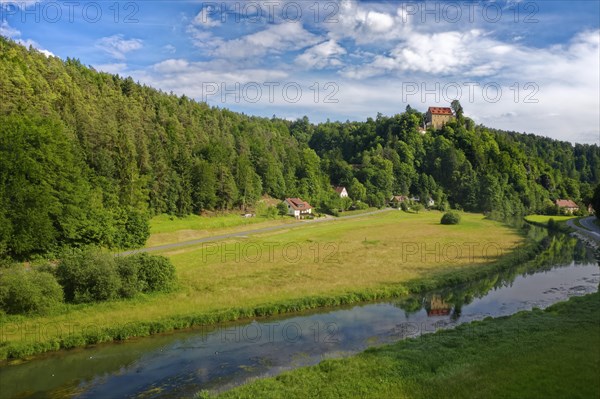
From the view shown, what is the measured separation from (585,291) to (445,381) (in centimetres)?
3009

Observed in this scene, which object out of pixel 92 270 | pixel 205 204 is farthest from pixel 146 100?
pixel 92 270

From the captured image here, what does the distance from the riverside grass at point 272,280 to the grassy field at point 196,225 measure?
7496mm

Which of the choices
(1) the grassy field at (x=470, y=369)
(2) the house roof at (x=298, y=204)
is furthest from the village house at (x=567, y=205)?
(1) the grassy field at (x=470, y=369)

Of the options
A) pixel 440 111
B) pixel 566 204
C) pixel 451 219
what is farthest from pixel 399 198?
pixel 440 111

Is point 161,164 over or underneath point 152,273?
over

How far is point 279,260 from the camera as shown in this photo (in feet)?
174

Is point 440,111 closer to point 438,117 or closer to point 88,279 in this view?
point 438,117

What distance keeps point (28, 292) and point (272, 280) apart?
21.3m

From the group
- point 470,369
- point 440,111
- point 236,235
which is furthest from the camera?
point 440,111

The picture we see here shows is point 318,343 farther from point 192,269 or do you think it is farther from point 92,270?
point 192,269

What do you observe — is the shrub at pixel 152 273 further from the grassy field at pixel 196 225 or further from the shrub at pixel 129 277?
the grassy field at pixel 196 225

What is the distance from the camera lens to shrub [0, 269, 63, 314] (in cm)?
2984

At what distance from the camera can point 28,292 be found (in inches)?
1181

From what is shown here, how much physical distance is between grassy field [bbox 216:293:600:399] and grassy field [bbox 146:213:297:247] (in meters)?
46.4
